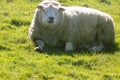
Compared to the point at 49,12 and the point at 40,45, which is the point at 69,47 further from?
the point at 49,12

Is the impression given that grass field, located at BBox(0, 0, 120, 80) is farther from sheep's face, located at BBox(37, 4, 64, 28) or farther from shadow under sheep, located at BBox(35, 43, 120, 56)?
sheep's face, located at BBox(37, 4, 64, 28)

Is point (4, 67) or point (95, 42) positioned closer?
point (4, 67)

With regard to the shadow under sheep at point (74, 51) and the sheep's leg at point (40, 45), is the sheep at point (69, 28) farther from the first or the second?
the shadow under sheep at point (74, 51)

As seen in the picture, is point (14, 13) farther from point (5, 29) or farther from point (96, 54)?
point (96, 54)

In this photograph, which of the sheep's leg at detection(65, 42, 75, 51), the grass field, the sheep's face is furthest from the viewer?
the sheep's leg at detection(65, 42, 75, 51)

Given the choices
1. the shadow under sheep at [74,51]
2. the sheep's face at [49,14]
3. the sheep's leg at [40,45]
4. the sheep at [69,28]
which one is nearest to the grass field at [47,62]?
the shadow under sheep at [74,51]

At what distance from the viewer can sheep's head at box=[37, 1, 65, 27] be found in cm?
1006

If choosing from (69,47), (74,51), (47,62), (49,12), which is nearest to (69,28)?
(69,47)

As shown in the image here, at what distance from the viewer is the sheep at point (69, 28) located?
34.1ft

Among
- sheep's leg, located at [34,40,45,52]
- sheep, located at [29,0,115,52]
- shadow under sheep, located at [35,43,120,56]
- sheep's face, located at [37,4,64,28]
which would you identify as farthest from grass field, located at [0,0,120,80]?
sheep's face, located at [37,4,64,28]

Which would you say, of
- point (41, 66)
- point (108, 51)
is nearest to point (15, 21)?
Result: point (108, 51)

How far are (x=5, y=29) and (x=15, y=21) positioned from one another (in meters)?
1.06

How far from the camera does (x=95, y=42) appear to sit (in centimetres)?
1148

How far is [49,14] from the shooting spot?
10.1 metres
